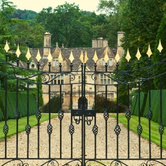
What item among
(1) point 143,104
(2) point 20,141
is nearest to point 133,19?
(1) point 143,104

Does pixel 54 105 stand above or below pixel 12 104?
below

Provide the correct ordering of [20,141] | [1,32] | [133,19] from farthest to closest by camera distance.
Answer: [133,19]
[1,32]
[20,141]

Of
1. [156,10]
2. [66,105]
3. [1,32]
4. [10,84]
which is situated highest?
[156,10]

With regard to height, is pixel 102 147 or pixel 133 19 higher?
pixel 133 19

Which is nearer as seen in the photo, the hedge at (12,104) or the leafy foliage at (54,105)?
the hedge at (12,104)

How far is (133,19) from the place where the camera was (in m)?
23.7

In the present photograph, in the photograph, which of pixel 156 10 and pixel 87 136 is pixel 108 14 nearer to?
pixel 156 10

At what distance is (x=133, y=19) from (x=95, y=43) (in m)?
20.1

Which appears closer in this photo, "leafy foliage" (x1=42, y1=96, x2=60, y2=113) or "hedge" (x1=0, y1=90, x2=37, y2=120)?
"hedge" (x1=0, y1=90, x2=37, y2=120)

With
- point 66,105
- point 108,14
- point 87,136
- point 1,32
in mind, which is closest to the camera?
point 87,136

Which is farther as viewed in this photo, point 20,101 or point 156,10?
point 156,10

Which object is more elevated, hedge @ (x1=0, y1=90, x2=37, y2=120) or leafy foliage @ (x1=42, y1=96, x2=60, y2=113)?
hedge @ (x1=0, y1=90, x2=37, y2=120)

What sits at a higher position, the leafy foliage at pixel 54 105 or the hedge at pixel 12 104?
the hedge at pixel 12 104

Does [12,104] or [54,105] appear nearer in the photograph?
[12,104]
